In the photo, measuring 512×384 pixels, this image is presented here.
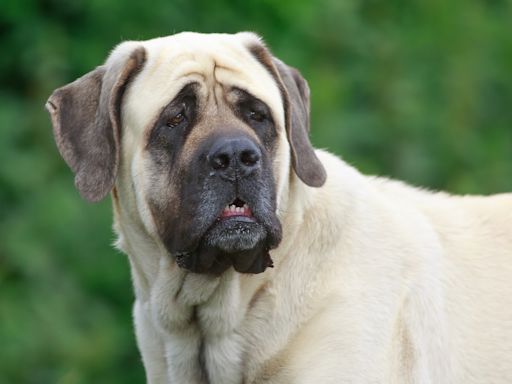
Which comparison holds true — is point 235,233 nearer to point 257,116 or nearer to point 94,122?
point 257,116

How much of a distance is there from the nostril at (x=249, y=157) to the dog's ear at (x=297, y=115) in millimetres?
300

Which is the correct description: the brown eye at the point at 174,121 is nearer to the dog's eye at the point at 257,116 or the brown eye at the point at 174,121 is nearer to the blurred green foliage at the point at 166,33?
the dog's eye at the point at 257,116

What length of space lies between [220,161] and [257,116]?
380 millimetres

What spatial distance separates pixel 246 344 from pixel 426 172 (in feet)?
22.4

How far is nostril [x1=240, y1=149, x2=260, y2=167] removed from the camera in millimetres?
4906

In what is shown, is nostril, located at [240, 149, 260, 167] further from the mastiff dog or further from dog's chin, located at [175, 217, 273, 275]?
dog's chin, located at [175, 217, 273, 275]

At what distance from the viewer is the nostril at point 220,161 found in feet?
16.1

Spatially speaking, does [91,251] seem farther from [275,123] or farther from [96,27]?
[275,123]

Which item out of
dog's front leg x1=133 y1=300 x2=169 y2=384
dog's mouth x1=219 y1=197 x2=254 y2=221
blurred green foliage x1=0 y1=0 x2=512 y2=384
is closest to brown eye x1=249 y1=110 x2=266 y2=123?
dog's mouth x1=219 y1=197 x2=254 y2=221

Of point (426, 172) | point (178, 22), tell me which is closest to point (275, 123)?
point (178, 22)

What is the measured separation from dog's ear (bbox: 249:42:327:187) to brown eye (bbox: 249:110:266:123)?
147 millimetres

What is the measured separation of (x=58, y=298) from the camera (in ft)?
31.7

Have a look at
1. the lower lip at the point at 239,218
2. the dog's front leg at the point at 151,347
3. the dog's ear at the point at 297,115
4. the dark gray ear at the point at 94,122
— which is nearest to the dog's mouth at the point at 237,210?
the lower lip at the point at 239,218

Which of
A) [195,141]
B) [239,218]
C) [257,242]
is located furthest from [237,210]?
[195,141]
